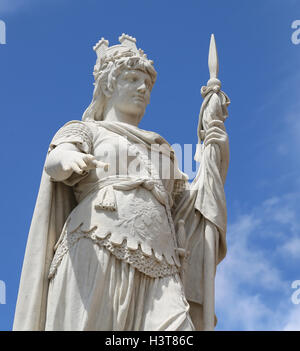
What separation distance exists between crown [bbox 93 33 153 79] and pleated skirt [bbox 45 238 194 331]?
8.75ft

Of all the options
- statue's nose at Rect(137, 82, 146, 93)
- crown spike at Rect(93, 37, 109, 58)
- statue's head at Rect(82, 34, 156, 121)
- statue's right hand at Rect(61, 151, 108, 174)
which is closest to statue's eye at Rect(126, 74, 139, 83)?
statue's head at Rect(82, 34, 156, 121)

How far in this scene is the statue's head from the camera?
9023mm

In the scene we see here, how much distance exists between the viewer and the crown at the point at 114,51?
923cm

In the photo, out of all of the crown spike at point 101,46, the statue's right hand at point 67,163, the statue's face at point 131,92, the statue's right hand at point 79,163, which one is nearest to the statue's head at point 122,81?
the statue's face at point 131,92

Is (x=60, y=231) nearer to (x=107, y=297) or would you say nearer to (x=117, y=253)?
(x=117, y=253)

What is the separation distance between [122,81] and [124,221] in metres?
2.14

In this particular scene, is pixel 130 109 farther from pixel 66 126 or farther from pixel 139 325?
pixel 139 325

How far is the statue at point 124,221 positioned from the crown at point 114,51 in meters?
0.03

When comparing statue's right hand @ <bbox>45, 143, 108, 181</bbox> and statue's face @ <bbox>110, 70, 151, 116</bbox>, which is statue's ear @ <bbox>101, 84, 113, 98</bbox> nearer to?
statue's face @ <bbox>110, 70, 151, 116</bbox>

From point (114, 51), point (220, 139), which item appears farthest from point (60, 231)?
point (114, 51)

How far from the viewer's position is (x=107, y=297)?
745 cm

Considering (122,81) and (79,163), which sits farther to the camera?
(122,81)
